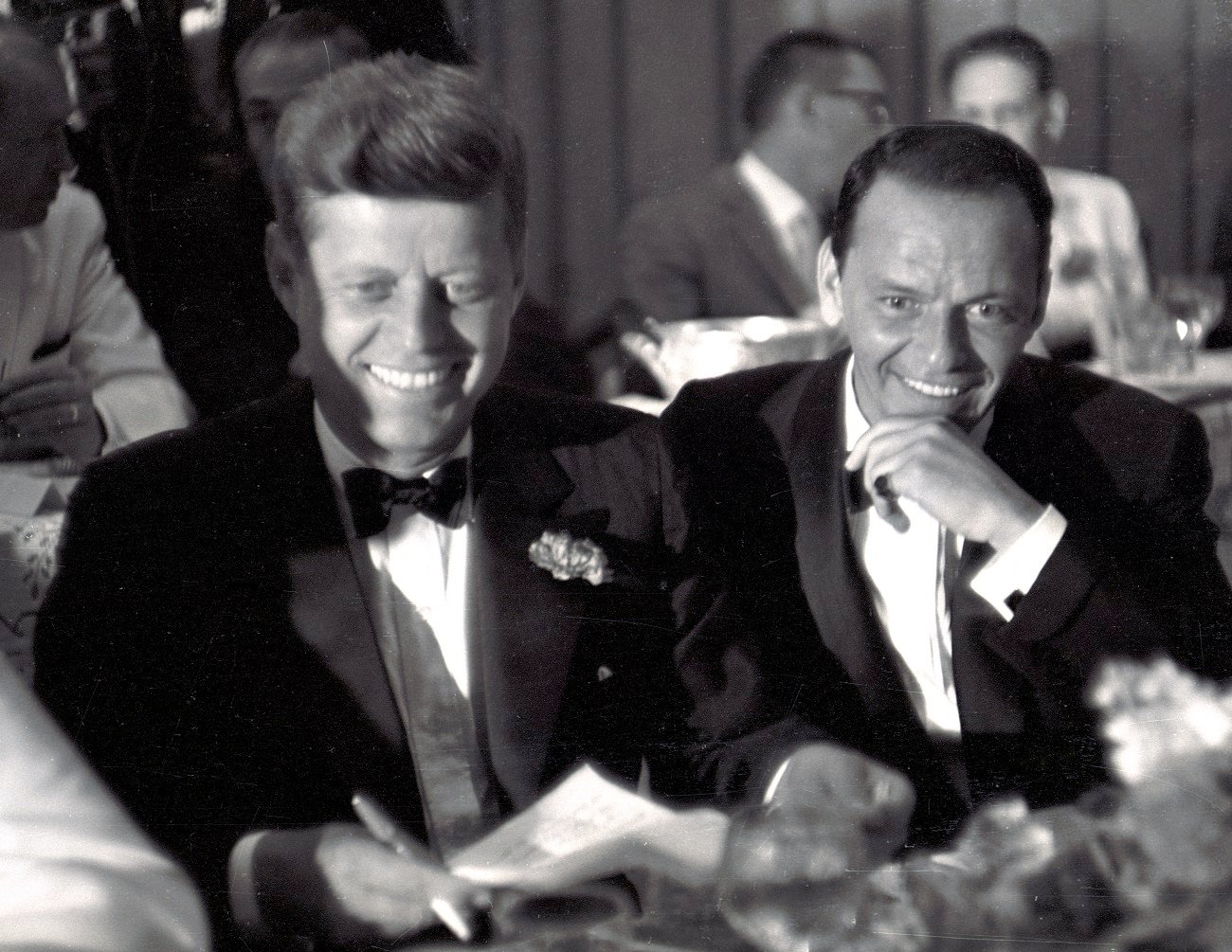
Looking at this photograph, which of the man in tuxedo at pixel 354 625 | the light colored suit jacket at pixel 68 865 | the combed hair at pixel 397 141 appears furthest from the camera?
the man in tuxedo at pixel 354 625

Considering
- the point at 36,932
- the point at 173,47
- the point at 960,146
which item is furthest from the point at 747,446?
the point at 36,932

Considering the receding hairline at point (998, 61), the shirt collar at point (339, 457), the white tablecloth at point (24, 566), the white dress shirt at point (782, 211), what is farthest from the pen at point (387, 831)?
the receding hairline at point (998, 61)

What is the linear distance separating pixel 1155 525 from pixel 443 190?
1.32 meters

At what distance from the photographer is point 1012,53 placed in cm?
231

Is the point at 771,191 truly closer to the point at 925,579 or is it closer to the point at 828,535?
the point at 828,535

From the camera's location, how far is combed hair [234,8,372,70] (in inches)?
90.2

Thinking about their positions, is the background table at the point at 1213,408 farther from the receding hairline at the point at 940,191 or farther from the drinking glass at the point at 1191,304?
the receding hairline at the point at 940,191

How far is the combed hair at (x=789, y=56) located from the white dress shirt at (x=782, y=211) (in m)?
0.12

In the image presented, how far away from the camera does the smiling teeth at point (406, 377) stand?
2301 millimetres

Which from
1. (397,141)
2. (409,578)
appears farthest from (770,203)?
(409,578)

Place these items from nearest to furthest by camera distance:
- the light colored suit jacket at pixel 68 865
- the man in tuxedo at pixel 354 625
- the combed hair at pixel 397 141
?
1. the light colored suit jacket at pixel 68 865
2. the combed hair at pixel 397 141
3. the man in tuxedo at pixel 354 625

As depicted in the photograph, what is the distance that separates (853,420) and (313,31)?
1097mm

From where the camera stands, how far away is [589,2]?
2350mm

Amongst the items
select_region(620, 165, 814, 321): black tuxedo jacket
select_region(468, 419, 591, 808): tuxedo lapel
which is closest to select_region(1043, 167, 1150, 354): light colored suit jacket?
select_region(620, 165, 814, 321): black tuxedo jacket
